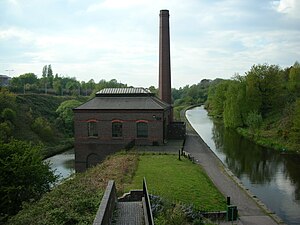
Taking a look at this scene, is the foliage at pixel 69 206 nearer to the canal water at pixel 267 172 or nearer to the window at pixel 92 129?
the canal water at pixel 267 172

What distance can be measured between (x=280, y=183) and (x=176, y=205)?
11.3 meters

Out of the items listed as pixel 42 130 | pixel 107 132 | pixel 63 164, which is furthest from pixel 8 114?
pixel 107 132

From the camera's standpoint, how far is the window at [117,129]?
28.6 metres

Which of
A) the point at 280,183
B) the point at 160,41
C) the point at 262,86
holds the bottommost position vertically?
the point at 280,183

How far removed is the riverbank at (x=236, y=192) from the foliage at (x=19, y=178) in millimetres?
8702

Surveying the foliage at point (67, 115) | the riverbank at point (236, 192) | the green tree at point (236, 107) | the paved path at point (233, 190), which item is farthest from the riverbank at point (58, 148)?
the green tree at point (236, 107)

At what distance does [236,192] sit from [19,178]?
10082 mm

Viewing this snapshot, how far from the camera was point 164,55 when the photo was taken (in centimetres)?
3769

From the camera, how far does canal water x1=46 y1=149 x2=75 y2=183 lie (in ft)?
89.0

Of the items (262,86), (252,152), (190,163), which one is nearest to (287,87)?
(262,86)

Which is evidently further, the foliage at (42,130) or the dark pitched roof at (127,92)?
the foliage at (42,130)

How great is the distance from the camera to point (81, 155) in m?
28.5

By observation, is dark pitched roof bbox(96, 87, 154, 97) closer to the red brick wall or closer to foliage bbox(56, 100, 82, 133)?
the red brick wall

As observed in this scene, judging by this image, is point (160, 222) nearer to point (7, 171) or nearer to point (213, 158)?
point (7, 171)
